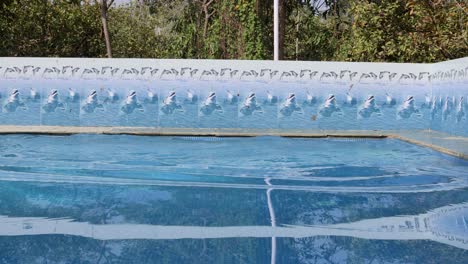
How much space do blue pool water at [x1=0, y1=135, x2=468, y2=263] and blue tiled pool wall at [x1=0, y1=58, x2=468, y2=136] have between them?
3.71 meters

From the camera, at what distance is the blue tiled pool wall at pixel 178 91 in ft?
48.2

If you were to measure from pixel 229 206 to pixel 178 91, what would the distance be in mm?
8834

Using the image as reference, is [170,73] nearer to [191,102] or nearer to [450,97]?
[191,102]

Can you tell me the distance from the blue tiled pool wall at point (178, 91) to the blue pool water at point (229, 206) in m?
3.71

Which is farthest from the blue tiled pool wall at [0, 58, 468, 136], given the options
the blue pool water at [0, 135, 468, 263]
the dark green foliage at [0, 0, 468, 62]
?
the blue pool water at [0, 135, 468, 263]

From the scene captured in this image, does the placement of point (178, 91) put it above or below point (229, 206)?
above

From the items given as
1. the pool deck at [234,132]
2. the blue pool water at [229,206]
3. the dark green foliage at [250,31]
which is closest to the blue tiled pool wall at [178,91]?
the pool deck at [234,132]

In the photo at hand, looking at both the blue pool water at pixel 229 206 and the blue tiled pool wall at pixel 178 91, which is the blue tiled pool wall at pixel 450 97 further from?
the blue pool water at pixel 229 206

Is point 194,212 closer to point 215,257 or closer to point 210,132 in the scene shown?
point 215,257

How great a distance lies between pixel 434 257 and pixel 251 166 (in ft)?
16.5

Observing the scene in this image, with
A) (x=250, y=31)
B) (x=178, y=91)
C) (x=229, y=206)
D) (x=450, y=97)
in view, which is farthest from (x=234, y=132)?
(x=229, y=206)

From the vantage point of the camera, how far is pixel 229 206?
6.14 meters

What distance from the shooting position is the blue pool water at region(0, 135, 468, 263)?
444cm

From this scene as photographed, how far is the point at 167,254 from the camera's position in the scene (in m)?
4.32
